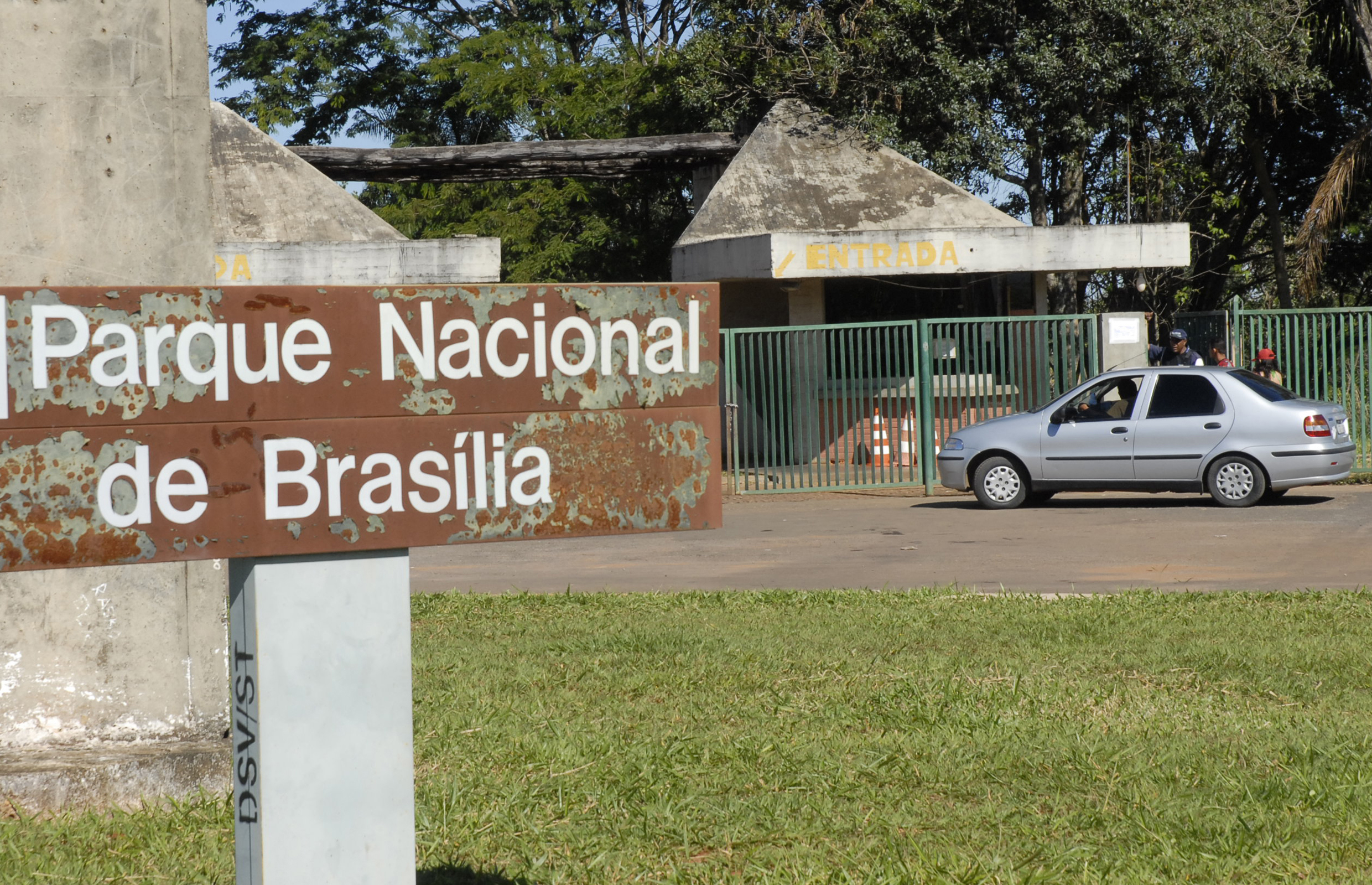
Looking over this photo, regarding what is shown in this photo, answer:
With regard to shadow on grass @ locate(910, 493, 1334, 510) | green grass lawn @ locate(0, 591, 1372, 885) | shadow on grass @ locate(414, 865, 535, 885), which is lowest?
shadow on grass @ locate(414, 865, 535, 885)

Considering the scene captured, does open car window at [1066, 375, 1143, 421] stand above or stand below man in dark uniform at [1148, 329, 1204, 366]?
below

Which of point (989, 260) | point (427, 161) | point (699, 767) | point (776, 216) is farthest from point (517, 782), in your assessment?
point (427, 161)

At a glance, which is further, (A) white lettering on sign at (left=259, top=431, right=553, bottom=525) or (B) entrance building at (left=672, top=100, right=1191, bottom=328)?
(B) entrance building at (left=672, top=100, right=1191, bottom=328)

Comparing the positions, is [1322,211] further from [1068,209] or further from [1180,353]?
[1068,209]

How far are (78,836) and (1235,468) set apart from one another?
42.1ft

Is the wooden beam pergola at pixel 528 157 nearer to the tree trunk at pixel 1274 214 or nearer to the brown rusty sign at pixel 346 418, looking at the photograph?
the tree trunk at pixel 1274 214

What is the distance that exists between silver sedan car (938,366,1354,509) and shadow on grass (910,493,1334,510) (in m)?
0.18

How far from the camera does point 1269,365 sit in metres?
18.4

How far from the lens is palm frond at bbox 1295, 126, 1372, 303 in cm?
2155

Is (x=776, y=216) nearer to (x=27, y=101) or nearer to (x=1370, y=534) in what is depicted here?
(x=1370, y=534)

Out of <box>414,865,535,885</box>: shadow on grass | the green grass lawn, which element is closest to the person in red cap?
the green grass lawn

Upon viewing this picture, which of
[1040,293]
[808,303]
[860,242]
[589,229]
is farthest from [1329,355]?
[589,229]

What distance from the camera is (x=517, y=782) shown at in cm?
500

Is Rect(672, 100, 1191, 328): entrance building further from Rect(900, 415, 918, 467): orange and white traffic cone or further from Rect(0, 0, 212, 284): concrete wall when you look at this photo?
Rect(0, 0, 212, 284): concrete wall
